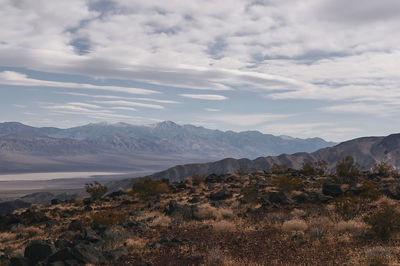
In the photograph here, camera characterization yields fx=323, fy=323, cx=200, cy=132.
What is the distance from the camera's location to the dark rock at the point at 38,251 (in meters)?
12.3

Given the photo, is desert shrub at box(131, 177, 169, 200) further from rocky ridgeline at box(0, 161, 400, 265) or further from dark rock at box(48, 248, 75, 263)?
dark rock at box(48, 248, 75, 263)

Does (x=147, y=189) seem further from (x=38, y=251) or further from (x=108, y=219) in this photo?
(x=38, y=251)

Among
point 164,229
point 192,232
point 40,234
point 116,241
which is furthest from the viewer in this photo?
point 40,234

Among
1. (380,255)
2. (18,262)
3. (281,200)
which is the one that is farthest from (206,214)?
(380,255)

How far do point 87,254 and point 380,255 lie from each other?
10062 mm

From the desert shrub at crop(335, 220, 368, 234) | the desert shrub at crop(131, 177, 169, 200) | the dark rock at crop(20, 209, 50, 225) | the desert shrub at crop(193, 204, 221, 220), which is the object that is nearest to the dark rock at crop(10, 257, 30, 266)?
the desert shrub at crop(193, 204, 221, 220)

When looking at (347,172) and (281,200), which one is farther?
(347,172)

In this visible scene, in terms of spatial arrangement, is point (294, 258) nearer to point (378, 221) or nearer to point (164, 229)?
point (378, 221)

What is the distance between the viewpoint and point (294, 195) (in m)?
24.4

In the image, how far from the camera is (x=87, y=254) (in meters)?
11.9

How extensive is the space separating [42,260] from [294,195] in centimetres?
1785

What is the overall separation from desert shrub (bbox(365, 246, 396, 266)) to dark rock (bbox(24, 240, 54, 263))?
448 inches

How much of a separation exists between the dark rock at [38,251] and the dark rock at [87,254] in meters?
1.29

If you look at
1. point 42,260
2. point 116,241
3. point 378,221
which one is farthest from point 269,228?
point 42,260
